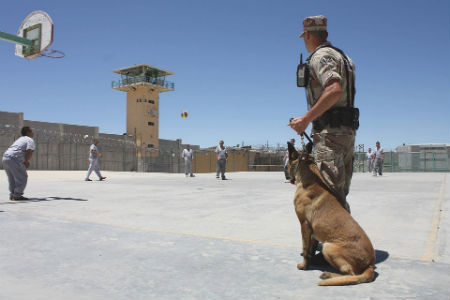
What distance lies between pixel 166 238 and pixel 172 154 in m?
36.6

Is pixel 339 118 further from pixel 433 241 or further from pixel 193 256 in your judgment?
pixel 433 241

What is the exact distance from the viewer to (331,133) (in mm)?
2734

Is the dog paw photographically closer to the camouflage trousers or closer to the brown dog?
the brown dog

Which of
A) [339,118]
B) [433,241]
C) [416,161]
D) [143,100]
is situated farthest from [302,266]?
[143,100]

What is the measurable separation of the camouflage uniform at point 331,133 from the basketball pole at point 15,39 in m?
9.68

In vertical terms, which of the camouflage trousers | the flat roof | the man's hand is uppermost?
the flat roof

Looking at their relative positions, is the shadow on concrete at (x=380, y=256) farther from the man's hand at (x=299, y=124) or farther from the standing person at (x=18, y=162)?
the standing person at (x=18, y=162)

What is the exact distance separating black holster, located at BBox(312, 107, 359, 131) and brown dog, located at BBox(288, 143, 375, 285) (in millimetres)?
269

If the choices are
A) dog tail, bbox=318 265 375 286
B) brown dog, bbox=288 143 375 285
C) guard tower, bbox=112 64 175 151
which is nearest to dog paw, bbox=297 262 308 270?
brown dog, bbox=288 143 375 285

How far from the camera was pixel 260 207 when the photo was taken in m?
6.38

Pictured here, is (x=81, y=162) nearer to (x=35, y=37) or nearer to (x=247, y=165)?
(x=247, y=165)

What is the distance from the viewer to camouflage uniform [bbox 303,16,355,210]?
2671mm

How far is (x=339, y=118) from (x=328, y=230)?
809mm

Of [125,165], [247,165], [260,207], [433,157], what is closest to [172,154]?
[125,165]
